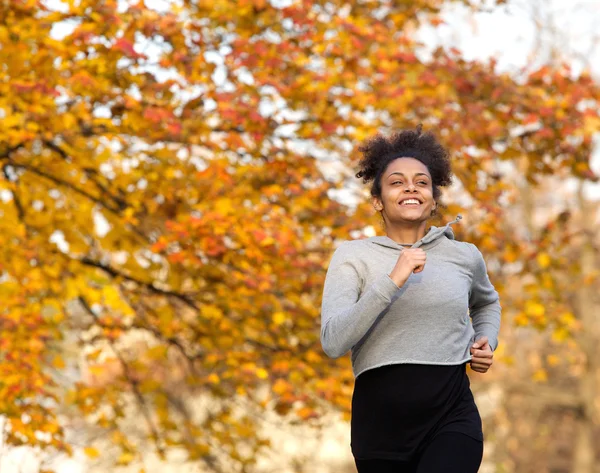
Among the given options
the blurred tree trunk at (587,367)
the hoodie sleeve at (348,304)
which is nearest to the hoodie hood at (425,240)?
the hoodie sleeve at (348,304)

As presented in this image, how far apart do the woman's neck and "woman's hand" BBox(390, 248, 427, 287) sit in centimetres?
35

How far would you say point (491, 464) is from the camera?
74.1ft

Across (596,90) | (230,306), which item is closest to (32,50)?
(230,306)

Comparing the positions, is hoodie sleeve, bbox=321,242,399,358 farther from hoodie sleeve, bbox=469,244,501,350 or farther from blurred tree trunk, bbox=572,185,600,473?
blurred tree trunk, bbox=572,185,600,473

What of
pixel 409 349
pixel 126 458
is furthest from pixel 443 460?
pixel 126 458

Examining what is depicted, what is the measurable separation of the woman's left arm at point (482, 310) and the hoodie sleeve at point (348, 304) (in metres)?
0.44

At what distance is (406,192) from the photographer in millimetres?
3229

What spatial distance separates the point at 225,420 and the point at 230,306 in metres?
1.93

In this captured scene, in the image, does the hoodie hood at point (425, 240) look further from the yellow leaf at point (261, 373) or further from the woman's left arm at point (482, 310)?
the yellow leaf at point (261, 373)

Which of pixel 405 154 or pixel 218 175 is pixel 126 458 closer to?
pixel 218 175

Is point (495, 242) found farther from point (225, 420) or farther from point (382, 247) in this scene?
A: point (382, 247)

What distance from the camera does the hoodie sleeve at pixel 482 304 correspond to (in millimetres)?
3336

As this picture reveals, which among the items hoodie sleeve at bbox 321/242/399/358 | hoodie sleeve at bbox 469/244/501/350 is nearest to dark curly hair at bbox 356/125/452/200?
hoodie sleeve at bbox 469/244/501/350

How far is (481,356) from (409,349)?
0.90 feet
